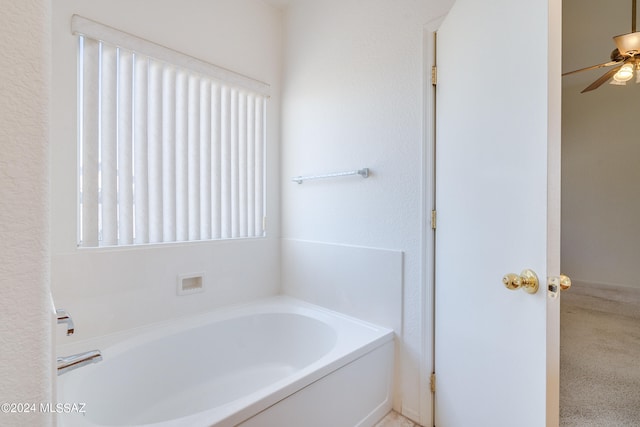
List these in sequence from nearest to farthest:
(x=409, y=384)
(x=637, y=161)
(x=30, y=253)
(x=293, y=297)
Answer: (x=30, y=253) < (x=409, y=384) < (x=293, y=297) < (x=637, y=161)

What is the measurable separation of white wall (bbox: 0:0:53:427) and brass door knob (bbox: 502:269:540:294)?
1.16m

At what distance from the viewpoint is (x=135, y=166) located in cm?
167

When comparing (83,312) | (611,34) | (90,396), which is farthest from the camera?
(611,34)

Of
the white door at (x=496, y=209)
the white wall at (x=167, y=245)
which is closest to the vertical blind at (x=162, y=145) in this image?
the white wall at (x=167, y=245)

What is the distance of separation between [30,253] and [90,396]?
4.02 ft

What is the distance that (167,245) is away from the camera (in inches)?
69.7

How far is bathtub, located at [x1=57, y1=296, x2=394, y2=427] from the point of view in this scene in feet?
3.70

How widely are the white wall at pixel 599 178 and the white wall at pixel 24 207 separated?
438cm

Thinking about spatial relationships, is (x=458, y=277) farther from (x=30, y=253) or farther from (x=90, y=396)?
(x=90, y=396)

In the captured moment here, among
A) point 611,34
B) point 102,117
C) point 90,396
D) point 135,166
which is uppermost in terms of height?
point 611,34

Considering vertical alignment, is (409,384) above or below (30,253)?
below

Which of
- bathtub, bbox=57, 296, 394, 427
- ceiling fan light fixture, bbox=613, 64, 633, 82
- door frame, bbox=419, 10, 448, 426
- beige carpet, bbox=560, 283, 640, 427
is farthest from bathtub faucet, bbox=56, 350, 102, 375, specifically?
ceiling fan light fixture, bbox=613, 64, 633, 82

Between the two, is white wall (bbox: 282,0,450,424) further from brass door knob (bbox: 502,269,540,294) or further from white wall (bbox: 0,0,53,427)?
white wall (bbox: 0,0,53,427)

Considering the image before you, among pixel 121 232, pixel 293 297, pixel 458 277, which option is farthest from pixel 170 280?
pixel 458 277
